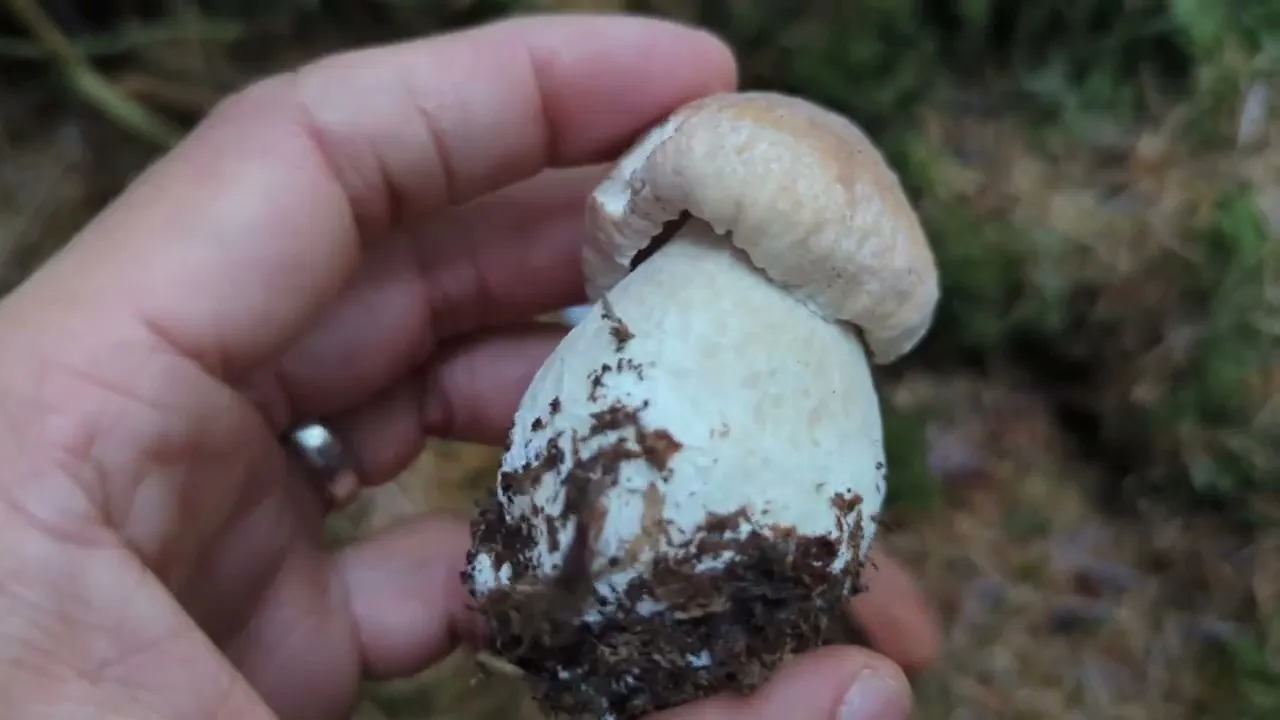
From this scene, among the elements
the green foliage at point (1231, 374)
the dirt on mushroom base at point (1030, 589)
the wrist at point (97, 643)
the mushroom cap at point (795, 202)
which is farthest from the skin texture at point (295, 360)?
the green foliage at point (1231, 374)

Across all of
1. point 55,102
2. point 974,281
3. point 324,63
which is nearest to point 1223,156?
point 974,281

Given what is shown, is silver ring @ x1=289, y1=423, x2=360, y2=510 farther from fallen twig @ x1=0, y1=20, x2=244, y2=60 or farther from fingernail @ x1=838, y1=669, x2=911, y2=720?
fallen twig @ x1=0, y1=20, x2=244, y2=60

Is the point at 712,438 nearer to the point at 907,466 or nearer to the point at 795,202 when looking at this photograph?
the point at 795,202

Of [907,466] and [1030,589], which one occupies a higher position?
[907,466]

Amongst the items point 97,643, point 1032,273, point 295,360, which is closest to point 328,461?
point 295,360

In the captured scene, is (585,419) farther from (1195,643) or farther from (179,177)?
(1195,643)

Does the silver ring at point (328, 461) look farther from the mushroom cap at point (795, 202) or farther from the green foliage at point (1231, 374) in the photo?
the green foliage at point (1231, 374)

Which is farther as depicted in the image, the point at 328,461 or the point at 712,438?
the point at 328,461
